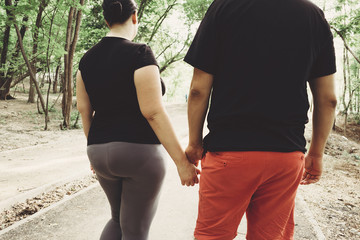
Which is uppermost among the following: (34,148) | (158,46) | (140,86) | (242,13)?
(242,13)

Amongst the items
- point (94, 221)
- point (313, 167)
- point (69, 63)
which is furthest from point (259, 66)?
point (69, 63)

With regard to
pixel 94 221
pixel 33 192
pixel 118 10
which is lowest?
pixel 33 192

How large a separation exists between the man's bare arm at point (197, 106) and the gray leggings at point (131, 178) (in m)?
0.22

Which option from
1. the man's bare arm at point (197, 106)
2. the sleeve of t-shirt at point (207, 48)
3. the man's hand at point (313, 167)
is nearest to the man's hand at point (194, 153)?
the man's bare arm at point (197, 106)

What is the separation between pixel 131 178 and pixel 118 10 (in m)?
1.05

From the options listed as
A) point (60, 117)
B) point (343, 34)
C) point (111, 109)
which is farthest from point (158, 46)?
point (111, 109)

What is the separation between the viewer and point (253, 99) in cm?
140

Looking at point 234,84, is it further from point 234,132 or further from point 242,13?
point 242,13

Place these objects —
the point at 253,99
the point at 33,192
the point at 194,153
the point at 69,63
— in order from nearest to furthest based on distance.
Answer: the point at 253,99
the point at 194,153
the point at 33,192
the point at 69,63

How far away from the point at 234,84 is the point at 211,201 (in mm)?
647

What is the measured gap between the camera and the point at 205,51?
147 centimetres

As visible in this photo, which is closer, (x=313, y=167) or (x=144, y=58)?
(x=144, y=58)

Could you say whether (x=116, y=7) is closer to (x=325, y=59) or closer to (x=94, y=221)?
(x=325, y=59)

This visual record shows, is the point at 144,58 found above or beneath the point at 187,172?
above
